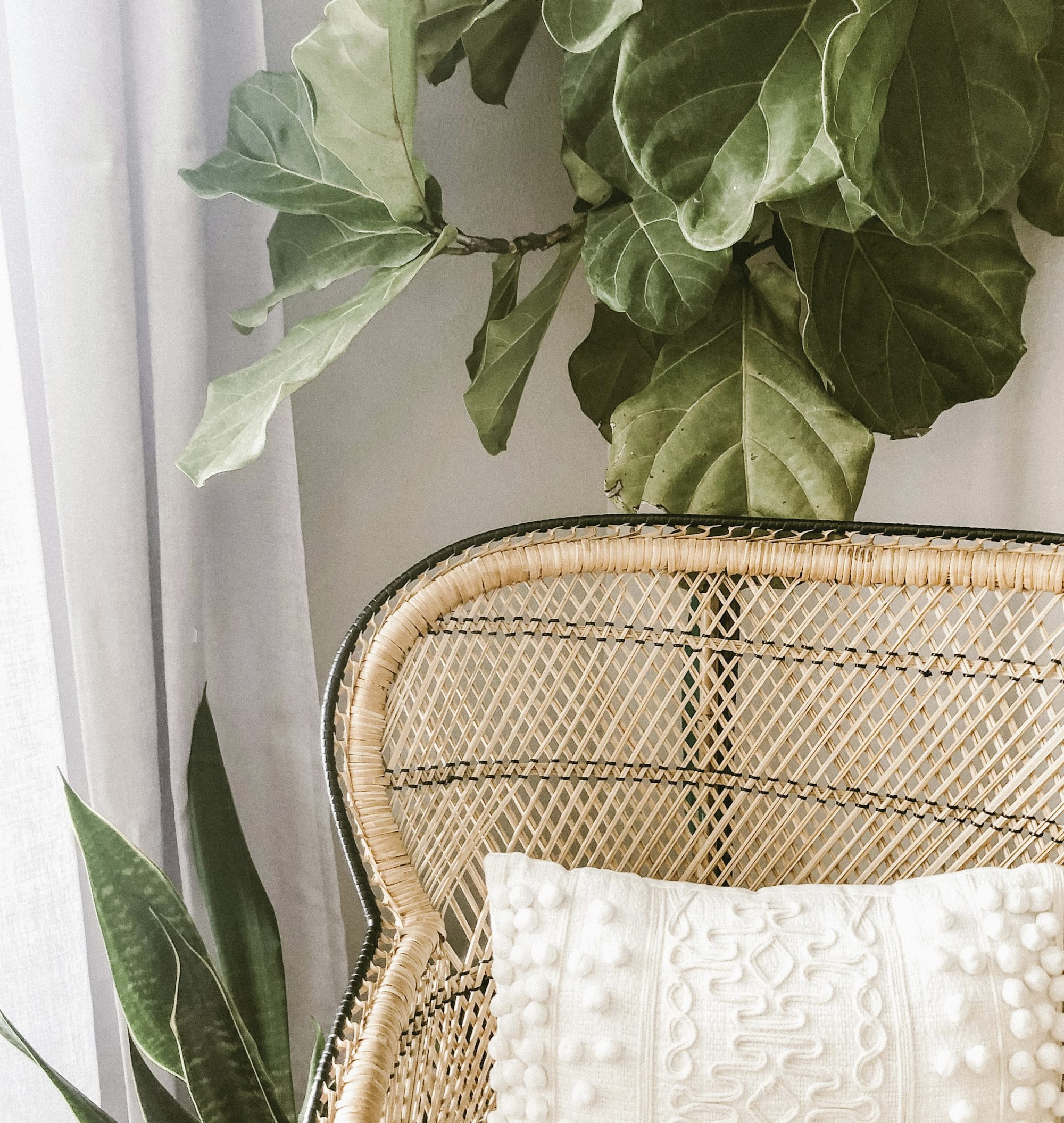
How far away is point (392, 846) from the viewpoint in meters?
0.65

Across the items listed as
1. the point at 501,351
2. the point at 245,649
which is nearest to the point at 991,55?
the point at 501,351

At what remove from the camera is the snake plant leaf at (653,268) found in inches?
25.9

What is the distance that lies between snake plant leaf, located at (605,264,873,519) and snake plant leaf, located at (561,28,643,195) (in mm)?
146

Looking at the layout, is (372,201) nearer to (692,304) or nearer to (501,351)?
A: (501,351)

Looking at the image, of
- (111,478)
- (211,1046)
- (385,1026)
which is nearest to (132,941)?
(211,1046)

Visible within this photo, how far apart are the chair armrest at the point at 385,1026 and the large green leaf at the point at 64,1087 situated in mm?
259

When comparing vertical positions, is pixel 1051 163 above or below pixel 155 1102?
above

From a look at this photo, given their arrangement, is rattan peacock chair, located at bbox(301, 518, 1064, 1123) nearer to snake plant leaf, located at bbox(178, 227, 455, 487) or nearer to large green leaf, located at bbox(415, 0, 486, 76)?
snake plant leaf, located at bbox(178, 227, 455, 487)

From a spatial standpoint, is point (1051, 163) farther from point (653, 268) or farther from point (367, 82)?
point (367, 82)

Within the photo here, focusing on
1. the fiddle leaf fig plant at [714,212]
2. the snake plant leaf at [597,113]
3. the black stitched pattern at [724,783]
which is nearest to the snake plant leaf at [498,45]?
the fiddle leaf fig plant at [714,212]

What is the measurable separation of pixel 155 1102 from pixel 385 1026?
0.95 ft

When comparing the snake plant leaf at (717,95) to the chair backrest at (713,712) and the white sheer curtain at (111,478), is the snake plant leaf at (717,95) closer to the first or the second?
the chair backrest at (713,712)

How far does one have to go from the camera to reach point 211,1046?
26.5 inches

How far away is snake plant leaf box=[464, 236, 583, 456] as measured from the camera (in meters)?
0.78
